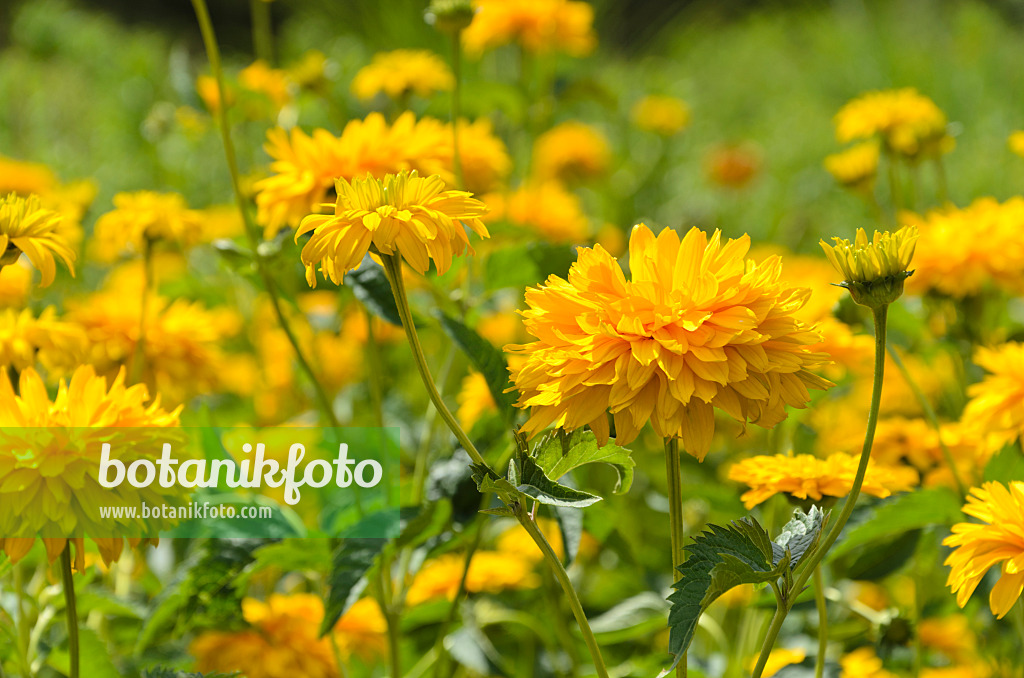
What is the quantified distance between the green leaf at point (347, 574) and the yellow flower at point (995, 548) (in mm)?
416

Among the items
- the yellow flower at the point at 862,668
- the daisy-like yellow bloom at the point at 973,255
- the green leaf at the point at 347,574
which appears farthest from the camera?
the daisy-like yellow bloom at the point at 973,255

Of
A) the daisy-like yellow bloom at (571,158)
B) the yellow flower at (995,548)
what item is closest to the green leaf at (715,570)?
the yellow flower at (995,548)

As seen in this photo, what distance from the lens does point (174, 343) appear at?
98 centimetres

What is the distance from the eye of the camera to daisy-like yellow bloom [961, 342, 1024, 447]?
77cm

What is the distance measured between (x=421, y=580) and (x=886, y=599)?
58cm

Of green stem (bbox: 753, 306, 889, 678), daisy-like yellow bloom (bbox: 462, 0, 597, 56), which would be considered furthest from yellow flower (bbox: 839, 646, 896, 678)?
daisy-like yellow bloom (bbox: 462, 0, 597, 56)

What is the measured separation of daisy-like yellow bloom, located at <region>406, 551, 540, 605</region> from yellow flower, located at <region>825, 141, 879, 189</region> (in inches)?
27.2

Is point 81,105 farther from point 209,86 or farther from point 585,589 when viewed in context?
point 585,589

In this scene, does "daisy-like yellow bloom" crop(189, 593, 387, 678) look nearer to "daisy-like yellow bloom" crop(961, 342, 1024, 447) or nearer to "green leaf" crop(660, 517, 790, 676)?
"green leaf" crop(660, 517, 790, 676)

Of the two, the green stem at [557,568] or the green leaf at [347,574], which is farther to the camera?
the green leaf at [347,574]

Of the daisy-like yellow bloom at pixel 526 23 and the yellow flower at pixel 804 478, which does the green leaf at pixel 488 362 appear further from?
the daisy-like yellow bloom at pixel 526 23

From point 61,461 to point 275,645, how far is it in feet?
1.19

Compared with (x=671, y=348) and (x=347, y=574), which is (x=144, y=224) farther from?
(x=671, y=348)

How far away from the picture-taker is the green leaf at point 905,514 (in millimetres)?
736
